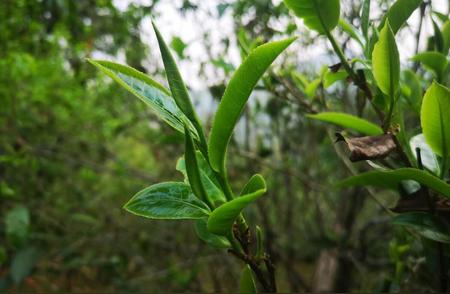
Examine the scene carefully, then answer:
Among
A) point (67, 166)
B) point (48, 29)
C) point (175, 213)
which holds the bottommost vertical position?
point (175, 213)

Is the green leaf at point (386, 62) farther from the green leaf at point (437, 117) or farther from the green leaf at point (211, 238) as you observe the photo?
the green leaf at point (211, 238)

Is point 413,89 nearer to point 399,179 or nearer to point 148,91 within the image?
point 399,179

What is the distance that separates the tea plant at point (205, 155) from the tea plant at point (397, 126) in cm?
14

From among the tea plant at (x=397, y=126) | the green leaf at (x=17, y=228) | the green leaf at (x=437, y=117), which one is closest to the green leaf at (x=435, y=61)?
the tea plant at (x=397, y=126)

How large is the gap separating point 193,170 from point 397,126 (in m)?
0.36

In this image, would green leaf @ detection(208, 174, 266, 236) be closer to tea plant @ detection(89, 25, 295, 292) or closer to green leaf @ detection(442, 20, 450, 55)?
tea plant @ detection(89, 25, 295, 292)

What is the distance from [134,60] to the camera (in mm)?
3219

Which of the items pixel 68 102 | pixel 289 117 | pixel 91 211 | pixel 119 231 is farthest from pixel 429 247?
pixel 91 211

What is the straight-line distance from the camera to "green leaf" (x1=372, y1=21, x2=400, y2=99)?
0.59m

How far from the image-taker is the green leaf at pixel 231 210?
48cm

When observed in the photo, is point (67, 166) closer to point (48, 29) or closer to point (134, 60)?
point (134, 60)

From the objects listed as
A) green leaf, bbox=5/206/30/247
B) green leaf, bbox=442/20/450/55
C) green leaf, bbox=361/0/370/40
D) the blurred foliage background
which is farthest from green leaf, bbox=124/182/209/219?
green leaf, bbox=5/206/30/247

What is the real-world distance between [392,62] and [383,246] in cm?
219

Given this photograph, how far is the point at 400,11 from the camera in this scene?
71cm
